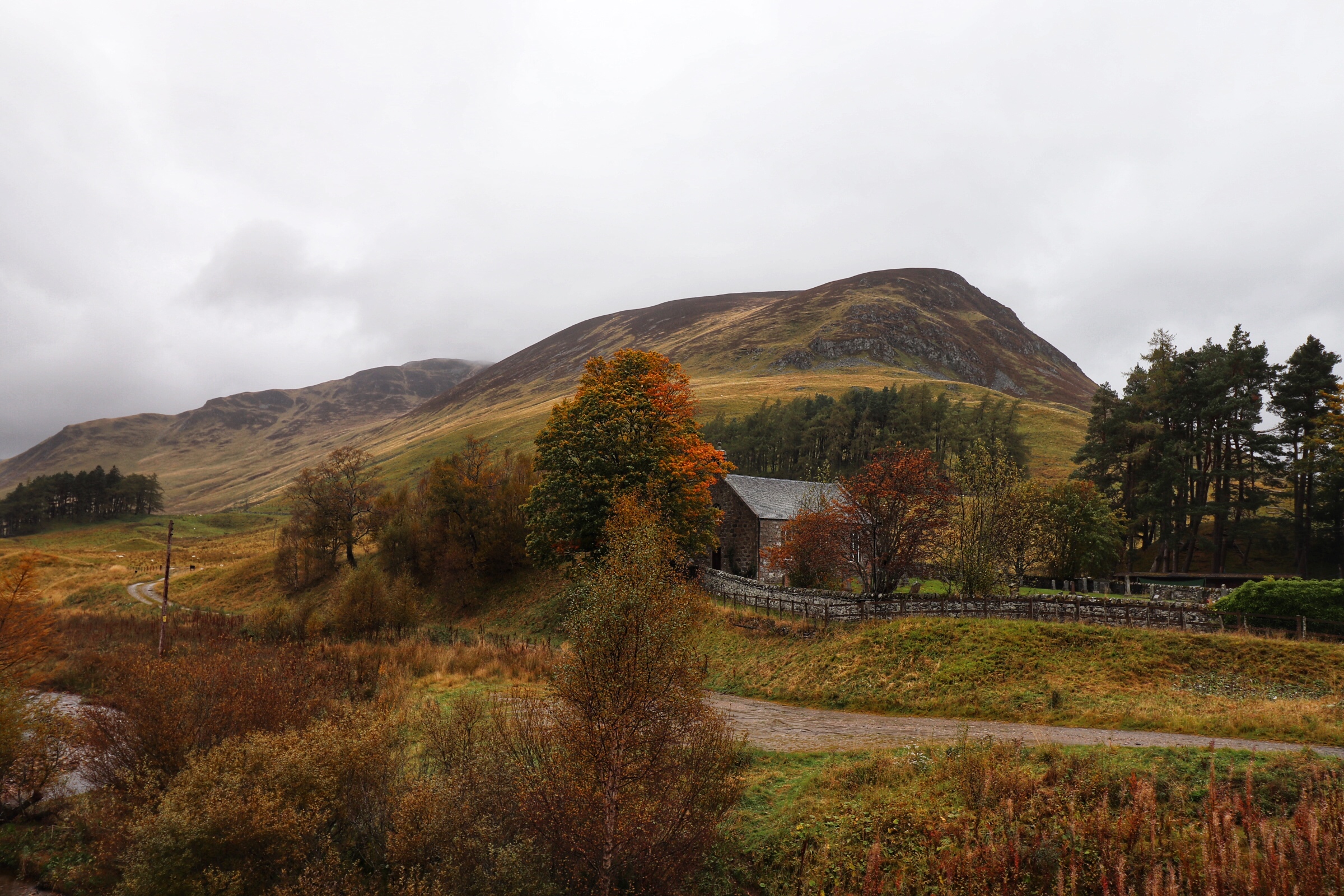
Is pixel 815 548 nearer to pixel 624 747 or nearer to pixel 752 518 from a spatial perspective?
pixel 752 518

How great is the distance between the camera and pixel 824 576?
35875 millimetres

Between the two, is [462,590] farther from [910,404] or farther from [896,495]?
[910,404]

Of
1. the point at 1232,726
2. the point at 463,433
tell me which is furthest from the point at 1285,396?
the point at 463,433

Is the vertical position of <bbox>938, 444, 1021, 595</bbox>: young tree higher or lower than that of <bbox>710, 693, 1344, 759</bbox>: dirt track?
higher

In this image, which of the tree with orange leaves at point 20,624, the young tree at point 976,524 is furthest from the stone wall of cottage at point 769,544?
the tree with orange leaves at point 20,624

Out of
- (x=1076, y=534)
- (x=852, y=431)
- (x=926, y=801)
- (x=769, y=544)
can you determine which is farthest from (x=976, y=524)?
(x=852, y=431)

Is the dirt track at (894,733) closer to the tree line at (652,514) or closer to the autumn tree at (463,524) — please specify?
the tree line at (652,514)

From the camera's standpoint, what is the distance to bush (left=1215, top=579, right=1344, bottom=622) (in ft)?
64.6

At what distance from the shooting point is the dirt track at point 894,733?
13.5 metres

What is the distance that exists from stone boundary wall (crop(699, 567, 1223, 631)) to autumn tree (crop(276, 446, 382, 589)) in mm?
38656

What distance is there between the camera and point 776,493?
4575 centimetres

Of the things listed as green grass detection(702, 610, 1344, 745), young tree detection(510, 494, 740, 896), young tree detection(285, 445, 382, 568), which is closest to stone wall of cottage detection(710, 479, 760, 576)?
green grass detection(702, 610, 1344, 745)

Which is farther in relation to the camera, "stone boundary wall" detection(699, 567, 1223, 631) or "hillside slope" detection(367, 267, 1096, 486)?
"hillside slope" detection(367, 267, 1096, 486)

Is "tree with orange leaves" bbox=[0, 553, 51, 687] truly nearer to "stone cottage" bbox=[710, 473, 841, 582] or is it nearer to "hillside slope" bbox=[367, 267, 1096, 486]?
"stone cottage" bbox=[710, 473, 841, 582]
